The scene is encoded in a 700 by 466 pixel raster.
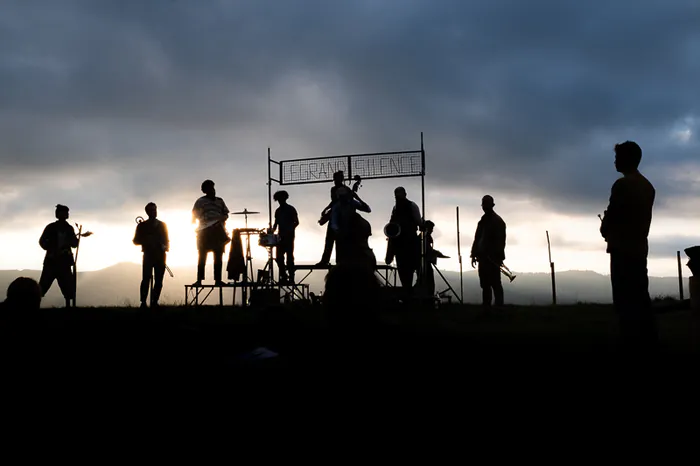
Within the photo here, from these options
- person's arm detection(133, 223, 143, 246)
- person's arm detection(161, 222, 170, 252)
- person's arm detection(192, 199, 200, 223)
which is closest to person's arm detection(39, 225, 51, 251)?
person's arm detection(133, 223, 143, 246)

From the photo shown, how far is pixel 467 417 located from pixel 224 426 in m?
1.10

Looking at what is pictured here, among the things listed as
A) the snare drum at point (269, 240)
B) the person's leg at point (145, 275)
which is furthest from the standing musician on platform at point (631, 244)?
the snare drum at point (269, 240)

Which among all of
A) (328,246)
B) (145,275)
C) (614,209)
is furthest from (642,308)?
(145,275)

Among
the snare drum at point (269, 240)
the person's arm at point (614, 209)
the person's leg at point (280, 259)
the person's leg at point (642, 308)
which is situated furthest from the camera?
the person's leg at point (280, 259)

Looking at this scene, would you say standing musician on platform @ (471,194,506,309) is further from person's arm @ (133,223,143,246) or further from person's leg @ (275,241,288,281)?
person's arm @ (133,223,143,246)

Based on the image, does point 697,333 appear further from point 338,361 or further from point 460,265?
point 460,265

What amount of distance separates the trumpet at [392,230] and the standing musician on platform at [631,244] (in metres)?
6.41

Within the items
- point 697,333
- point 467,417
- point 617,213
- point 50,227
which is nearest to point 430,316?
point 697,333

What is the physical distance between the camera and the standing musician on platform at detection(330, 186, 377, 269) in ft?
33.7

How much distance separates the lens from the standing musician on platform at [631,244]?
5.83 metres

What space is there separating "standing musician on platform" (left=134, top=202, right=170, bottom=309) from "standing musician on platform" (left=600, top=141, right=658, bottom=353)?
298 inches

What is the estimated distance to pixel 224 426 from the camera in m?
3.14

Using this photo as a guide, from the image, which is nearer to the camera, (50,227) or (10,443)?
(10,443)

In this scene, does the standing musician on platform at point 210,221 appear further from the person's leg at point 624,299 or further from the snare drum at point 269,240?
the person's leg at point 624,299
